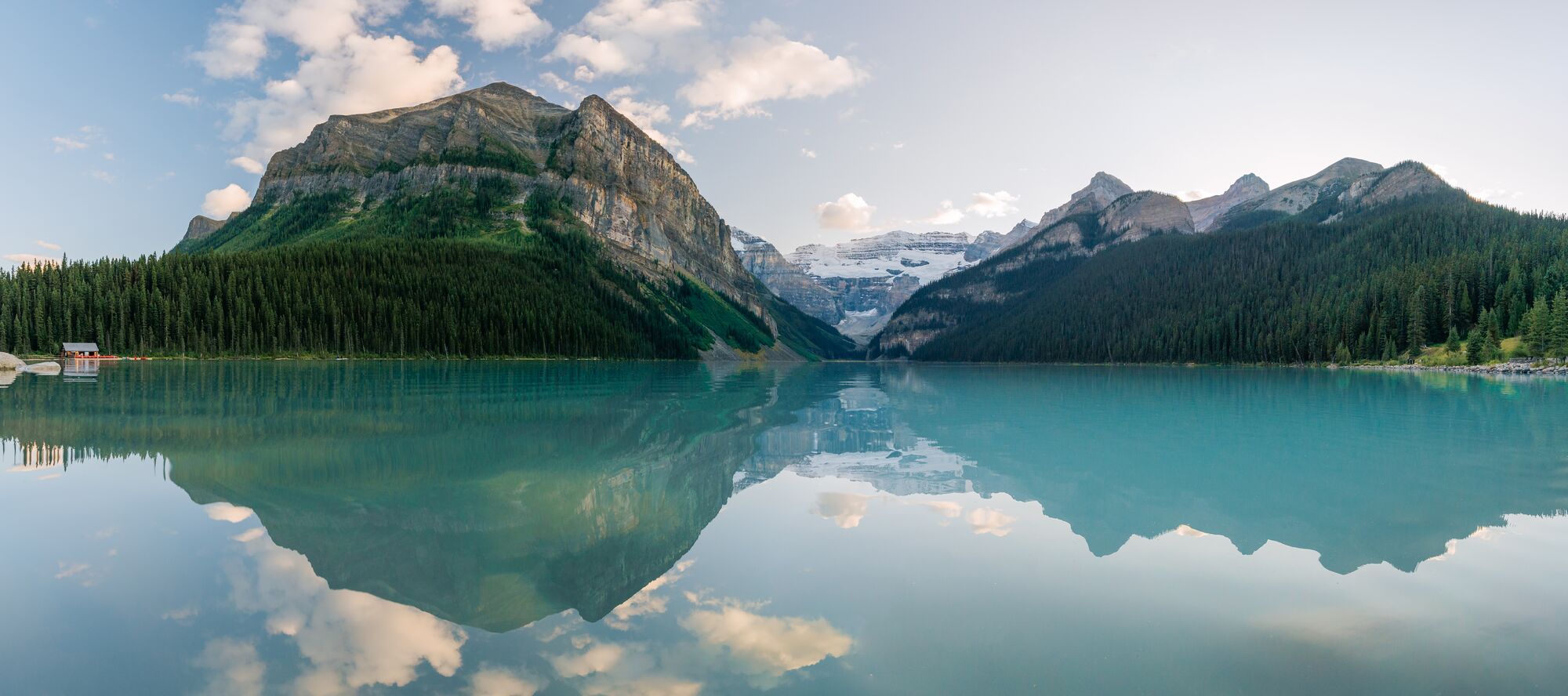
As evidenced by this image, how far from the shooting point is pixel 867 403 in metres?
43.5

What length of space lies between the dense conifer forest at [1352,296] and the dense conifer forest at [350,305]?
359 ft

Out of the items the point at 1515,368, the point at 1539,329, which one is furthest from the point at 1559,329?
the point at 1515,368

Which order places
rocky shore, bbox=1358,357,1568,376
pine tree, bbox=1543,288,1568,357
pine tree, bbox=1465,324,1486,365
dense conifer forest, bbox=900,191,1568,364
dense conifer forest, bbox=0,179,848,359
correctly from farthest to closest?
dense conifer forest, bbox=900,191,1568,364 < dense conifer forest, bbox=0,179,848,359 < pine tree, bbox=1465,324,1486,365 < pine tree, bbox=1543,288,1568,357 < rocky shore, bbox=1358,357,1568,376

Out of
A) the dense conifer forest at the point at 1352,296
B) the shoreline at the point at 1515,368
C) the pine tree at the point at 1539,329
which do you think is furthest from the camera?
the dense conifer forest at the point at 1352,296

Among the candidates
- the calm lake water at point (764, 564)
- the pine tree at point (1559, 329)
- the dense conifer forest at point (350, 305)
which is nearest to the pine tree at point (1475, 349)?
the pine tree at point (1559, 329)

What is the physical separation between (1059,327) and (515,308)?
149 metres

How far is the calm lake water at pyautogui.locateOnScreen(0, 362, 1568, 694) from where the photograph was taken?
678 cm

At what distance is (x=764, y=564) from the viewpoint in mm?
10523

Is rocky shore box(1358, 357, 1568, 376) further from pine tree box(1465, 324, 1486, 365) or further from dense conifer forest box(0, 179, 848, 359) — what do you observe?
dense conifer forest box(0, 179, 848, 359)

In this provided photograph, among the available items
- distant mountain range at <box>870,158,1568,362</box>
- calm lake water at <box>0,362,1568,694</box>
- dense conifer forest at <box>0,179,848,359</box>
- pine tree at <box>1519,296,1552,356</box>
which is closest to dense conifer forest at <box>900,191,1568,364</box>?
pine tree at <box>1519,296,1552,356</box>

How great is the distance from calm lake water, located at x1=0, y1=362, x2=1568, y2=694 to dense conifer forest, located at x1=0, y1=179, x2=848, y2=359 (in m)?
88.7

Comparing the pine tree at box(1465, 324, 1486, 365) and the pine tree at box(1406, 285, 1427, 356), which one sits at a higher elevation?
the pine tree at box(1406, 285, 1427, 356)

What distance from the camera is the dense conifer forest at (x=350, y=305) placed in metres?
90.6

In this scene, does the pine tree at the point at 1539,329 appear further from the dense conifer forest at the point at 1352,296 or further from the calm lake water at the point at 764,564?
the calm lake water at the point at 764,564
